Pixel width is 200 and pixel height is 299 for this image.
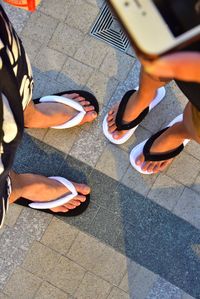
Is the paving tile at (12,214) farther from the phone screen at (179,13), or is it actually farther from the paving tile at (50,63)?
the phone screen at (179,13)

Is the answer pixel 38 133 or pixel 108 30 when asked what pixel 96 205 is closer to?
pixel 38 133

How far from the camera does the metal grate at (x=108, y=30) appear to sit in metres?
2.75

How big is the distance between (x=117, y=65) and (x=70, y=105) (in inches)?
14.6

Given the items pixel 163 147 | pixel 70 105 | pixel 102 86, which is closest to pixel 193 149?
pixel 163 147

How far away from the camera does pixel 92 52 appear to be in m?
2.75

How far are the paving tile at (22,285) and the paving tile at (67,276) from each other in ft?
0.29

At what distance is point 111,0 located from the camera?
114 cm

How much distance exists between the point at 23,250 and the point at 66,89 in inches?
37.7

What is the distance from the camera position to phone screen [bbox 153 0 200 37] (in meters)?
1.10

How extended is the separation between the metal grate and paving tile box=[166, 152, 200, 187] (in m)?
0.75

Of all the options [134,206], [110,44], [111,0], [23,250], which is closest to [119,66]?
[110,44]

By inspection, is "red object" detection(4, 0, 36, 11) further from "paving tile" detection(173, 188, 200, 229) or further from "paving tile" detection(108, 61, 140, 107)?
"paving tile" detection(173, 188, 200, 229)

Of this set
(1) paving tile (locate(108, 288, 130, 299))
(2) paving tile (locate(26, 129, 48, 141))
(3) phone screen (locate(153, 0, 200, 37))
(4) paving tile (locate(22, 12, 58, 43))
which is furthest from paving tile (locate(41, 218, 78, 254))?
(3) phone screen (locate(153, 0, 200, 37))

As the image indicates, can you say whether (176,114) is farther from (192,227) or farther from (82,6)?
(82,6)
